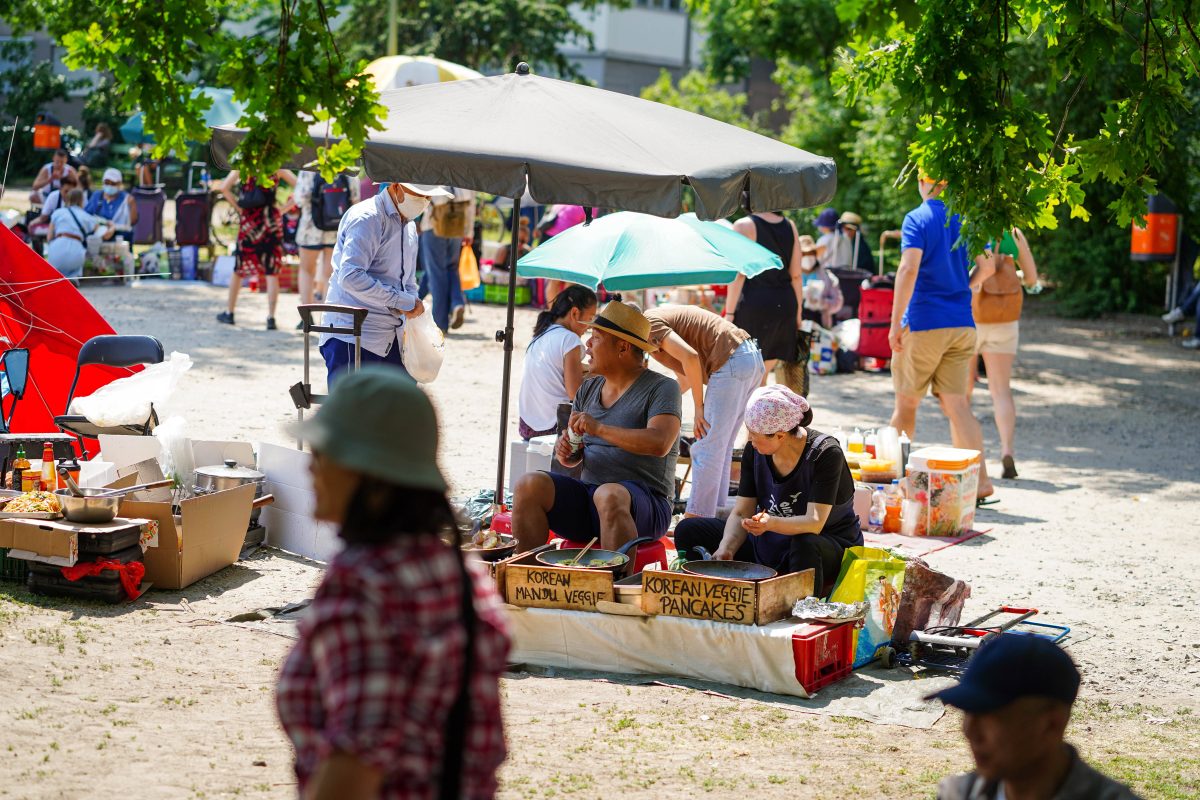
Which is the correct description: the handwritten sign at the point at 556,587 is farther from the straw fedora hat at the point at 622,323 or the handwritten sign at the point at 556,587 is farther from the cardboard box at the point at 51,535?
the cardboard box at the point at 51,535

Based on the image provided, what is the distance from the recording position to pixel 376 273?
761 centimetres

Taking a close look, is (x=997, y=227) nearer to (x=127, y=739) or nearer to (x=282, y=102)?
(x=282, y=102)

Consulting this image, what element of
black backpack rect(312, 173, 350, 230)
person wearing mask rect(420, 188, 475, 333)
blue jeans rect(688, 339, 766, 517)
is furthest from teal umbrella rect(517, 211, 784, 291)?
black backpack rect(312, 173, 350, 230)

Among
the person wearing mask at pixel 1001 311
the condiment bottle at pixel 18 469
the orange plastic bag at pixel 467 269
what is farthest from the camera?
the orange plastic bag at pixel 467 269

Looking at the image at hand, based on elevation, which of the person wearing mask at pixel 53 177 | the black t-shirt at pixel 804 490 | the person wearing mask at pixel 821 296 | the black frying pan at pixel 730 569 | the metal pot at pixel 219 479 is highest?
the person wearing mask at pixel 53 177

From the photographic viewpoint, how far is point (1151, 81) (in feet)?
17.8

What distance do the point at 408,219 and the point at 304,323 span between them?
32.5 inches

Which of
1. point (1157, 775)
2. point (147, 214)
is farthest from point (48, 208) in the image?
point (1157, 775)

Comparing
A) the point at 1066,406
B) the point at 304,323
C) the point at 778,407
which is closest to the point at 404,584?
the point at 778,407

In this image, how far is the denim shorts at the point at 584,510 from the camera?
6.16 m

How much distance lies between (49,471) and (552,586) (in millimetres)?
2803

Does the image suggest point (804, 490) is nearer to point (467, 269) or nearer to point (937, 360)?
point (937, 360)

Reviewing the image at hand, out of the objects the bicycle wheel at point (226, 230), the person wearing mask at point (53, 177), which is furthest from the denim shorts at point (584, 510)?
the bicycle wheel at point (226, 230)

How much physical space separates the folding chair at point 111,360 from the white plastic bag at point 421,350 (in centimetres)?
135
